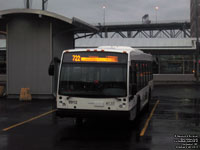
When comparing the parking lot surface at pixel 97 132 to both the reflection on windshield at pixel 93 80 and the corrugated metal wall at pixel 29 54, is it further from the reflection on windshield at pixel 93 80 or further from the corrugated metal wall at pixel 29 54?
the corrugated metal wall at pixel 29 54

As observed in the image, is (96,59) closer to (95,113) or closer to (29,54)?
(95,113)

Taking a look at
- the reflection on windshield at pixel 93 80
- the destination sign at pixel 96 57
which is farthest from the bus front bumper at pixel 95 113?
the destination sign at pixel 96 57

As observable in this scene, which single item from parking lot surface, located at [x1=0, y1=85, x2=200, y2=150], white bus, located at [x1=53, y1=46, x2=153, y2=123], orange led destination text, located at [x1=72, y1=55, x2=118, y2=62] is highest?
orange led destination text, located at [x1=72, y1=55, x2=118, y2=62]

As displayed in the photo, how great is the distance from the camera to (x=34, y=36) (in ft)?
70.2

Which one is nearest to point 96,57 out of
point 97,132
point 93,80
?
point 93,80

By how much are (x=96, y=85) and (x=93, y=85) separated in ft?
0.32

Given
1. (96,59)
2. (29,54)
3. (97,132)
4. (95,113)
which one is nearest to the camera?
(95,113)

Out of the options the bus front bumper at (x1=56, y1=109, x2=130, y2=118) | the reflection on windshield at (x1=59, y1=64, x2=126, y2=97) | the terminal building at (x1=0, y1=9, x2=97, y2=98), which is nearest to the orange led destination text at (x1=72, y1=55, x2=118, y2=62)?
the reflection on windshield at (x1=59, y1=64, x2=126, y2=97)

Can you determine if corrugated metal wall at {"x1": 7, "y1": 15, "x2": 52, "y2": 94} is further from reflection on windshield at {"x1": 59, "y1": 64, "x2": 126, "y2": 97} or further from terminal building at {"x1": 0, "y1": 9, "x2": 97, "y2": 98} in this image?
reflection on windshield at {"x1": 59, "y1": 64, "x2": 126, "y2": 97}

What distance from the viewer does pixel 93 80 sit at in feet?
35.8

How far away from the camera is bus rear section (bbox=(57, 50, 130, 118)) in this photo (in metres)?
10.7

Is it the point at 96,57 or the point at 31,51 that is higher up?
the point at 31,51

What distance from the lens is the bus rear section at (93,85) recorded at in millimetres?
10695

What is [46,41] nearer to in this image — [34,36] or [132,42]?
[34,36]
